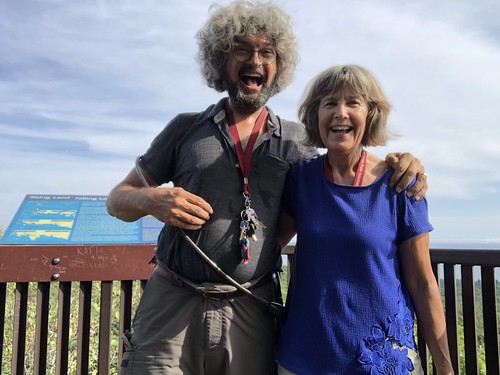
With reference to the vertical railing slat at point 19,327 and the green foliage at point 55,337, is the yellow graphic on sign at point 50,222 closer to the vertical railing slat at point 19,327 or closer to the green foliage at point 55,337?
the vertical railing slat at point 19,327

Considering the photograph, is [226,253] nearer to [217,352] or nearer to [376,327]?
[217,352]

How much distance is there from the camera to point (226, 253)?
165 cm

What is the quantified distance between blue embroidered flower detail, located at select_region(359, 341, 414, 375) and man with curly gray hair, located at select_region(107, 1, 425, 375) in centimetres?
47

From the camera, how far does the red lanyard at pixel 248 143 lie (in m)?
1.71

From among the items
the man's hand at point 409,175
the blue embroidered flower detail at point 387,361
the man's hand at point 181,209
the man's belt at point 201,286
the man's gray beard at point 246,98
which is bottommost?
the blue embroidered flower detail at point 387,361

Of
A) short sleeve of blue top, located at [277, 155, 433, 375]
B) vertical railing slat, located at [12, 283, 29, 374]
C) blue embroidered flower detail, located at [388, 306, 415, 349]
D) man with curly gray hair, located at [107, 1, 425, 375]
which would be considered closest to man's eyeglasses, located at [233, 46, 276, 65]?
man with curly gray hair, located at [107, 1, 425, 375]

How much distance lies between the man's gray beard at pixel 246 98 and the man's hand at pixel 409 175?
0.60 metres

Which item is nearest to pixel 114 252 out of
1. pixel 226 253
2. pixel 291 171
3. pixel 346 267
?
pixel 226 253

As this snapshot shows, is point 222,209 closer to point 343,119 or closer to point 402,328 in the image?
point 343,119

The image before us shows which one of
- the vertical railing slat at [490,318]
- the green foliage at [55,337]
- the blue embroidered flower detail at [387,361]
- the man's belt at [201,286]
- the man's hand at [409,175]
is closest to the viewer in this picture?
the blue embroidered flower detail at [387,361]

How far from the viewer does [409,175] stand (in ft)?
4.82

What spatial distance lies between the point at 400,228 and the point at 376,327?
327mm

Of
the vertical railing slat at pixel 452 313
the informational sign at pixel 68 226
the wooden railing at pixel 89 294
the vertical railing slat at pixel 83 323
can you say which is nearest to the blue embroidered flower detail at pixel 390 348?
the wooden railing at pixel 89 294

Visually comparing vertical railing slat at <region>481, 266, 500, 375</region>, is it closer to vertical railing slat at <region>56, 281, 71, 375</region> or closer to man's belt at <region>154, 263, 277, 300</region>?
man's belt at <region>154, 263, 277, 300</region>
